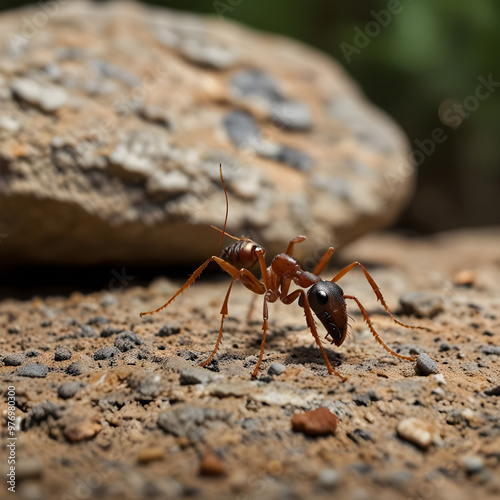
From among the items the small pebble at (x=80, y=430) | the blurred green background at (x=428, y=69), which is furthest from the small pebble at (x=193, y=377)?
the blurred green background at (x=428, y=69)

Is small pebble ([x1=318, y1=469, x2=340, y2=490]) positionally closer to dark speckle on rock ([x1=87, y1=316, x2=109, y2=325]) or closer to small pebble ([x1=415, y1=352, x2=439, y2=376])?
small pebble ([x1=415, y1=352, x2=439, y2=376])

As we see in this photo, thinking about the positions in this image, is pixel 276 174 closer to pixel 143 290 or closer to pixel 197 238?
pixel 197 238

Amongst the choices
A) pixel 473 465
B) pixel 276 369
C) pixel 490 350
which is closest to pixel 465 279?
pixel 490 350

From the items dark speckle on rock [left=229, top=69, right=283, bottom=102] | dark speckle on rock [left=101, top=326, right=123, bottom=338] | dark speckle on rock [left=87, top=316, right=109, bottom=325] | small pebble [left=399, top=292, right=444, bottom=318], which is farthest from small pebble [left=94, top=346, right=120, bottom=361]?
dark speckle on rock [left=229, top=69, right=283, bottom=102]

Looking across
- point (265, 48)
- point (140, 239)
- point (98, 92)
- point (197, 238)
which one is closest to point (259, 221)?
point (197, 238)

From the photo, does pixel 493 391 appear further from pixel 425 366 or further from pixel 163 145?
pixel 163 145
